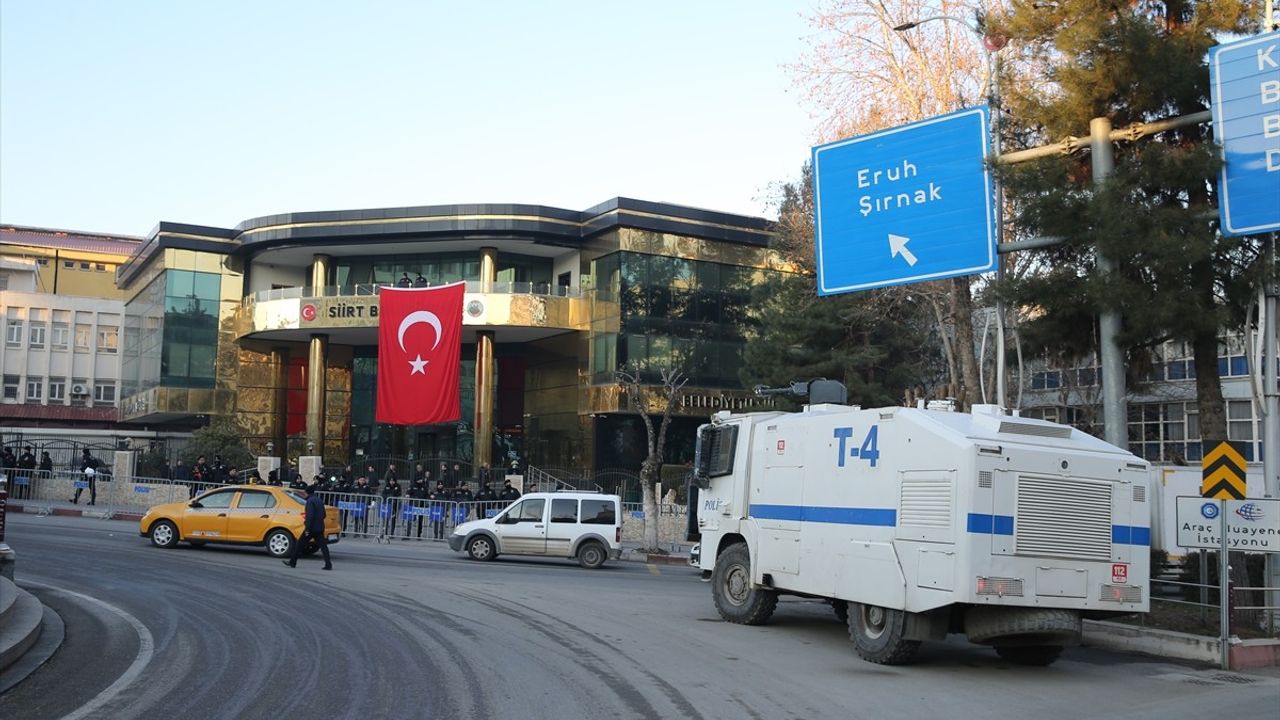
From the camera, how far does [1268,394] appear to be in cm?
1395

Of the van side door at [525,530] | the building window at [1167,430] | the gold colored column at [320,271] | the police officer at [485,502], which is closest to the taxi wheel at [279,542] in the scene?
the van side door at [525,530]

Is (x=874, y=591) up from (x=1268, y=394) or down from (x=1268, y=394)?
down

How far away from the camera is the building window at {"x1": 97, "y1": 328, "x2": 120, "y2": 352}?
257 feet

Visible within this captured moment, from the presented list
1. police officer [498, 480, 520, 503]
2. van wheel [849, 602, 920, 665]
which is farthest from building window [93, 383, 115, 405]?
van wheel [849, 602, 920, 665]

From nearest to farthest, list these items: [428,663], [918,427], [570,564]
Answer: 1. [428,663]
2. [918,427]
3. [570,564]

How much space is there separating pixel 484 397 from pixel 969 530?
127 feet

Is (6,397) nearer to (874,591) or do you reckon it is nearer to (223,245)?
(223,245)

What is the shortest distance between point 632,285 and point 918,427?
3555cm

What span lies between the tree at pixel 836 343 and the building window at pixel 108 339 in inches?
2256

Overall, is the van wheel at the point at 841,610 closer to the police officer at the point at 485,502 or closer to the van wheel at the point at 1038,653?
the van wheel at the point at 1038,653

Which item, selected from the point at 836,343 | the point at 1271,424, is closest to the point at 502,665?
the point at 1271,424

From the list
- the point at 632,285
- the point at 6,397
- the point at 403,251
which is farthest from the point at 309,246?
the point at 6,397

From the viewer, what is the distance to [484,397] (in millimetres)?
48094

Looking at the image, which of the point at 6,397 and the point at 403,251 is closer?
the point at 403,251
